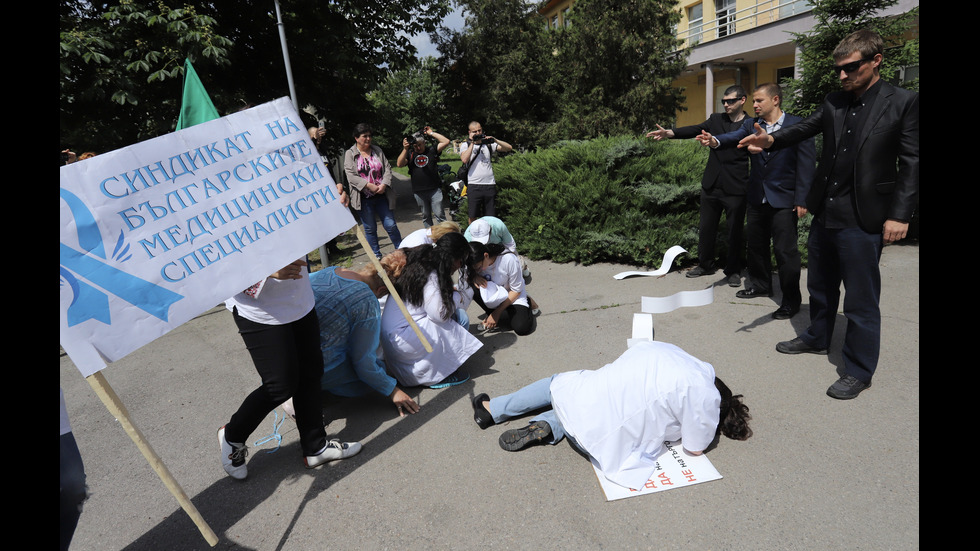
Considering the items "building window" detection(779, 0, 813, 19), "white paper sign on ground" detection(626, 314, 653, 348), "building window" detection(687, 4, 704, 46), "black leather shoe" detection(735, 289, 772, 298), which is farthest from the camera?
"building window" detection(687, 4, 704, 46)

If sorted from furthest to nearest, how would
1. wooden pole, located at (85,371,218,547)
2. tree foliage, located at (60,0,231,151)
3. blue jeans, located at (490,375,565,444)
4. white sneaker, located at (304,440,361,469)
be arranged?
tree foliage, located at (60,0,231,151) → blue jeans, located at (490,375,565,444) → white sneaker, located at (304,440,361,469) → wooden pole, located at (85,371,218,547)

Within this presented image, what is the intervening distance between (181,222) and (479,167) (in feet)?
17.7

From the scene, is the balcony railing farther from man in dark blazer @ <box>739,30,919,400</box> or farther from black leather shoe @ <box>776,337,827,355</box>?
black leather shoe @ <box>776,337,827,355</box>

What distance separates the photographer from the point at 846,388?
325cm

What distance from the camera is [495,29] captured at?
16578 mm

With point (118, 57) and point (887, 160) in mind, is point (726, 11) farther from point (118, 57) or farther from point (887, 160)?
point (887, 160)

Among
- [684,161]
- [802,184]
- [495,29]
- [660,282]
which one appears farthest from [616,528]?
[495,29]

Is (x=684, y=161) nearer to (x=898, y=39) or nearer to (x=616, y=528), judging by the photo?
(x=898, y=39)

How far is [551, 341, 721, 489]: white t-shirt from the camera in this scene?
2596 mm

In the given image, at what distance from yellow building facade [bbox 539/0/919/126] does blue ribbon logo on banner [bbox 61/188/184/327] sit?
49.6ft

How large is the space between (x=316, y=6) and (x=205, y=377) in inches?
338

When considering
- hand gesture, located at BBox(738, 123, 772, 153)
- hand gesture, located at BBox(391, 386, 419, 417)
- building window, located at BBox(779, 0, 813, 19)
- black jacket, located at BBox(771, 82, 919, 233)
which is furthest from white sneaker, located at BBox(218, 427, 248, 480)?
building window, located at BBox(779, 0, 813, 19)

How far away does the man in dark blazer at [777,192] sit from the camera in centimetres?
435

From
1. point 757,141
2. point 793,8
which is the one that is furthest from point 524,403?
point 793,8
